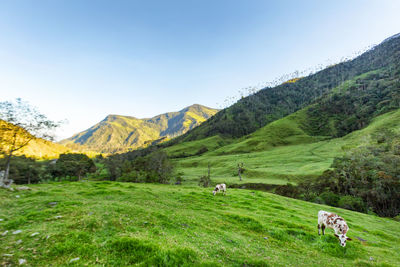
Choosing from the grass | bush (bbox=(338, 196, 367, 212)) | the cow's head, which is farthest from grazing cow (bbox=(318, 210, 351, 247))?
bush (bbox=(338, 196, 367, 212))

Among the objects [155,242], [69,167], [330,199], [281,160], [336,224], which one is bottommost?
[330,199]

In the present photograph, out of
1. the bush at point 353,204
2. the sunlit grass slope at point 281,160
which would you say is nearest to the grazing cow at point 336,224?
the bush at point 353,204

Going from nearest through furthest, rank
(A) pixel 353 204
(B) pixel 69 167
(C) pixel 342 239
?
(C) pixel 342 239, (A) pixel 353 204, (B) pixel 69 167

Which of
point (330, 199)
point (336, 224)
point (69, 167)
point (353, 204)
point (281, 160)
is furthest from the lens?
point (281, 160)

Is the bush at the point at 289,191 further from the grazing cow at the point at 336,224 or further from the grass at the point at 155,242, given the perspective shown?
the grazing cow at the point at 336,224

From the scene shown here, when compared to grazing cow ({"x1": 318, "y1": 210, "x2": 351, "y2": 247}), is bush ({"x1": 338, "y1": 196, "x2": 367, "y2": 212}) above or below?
below

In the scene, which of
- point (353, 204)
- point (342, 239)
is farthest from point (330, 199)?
point (342, 239)

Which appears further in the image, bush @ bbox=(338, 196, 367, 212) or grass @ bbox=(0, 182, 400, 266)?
bush @ bbox=(338, 196, 367, 212)

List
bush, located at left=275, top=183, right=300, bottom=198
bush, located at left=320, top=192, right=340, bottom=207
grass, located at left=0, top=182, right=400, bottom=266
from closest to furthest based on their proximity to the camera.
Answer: grass, located at left=0, top=182, right=400, bottom=266 → bush, located at left=320, top=192, right=340, bottom=207 → bush, located at left=275, top=183, right=300, bottom=198

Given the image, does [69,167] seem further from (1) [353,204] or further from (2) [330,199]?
(1) [353,204]

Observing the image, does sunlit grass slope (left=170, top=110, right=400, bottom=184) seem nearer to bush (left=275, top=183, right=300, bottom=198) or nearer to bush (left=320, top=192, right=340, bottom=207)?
bush (left=275, top=183, right=300, bottom=198)

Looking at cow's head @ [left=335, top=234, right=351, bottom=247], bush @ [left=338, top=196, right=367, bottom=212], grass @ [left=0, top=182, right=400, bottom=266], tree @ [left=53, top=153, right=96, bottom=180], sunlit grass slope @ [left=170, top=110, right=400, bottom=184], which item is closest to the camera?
grass @ [left=0, top=182, right=400, bottom=266]

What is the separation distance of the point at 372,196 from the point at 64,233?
71.6 m

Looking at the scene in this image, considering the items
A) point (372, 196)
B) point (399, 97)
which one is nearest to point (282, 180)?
point (372, 196)
